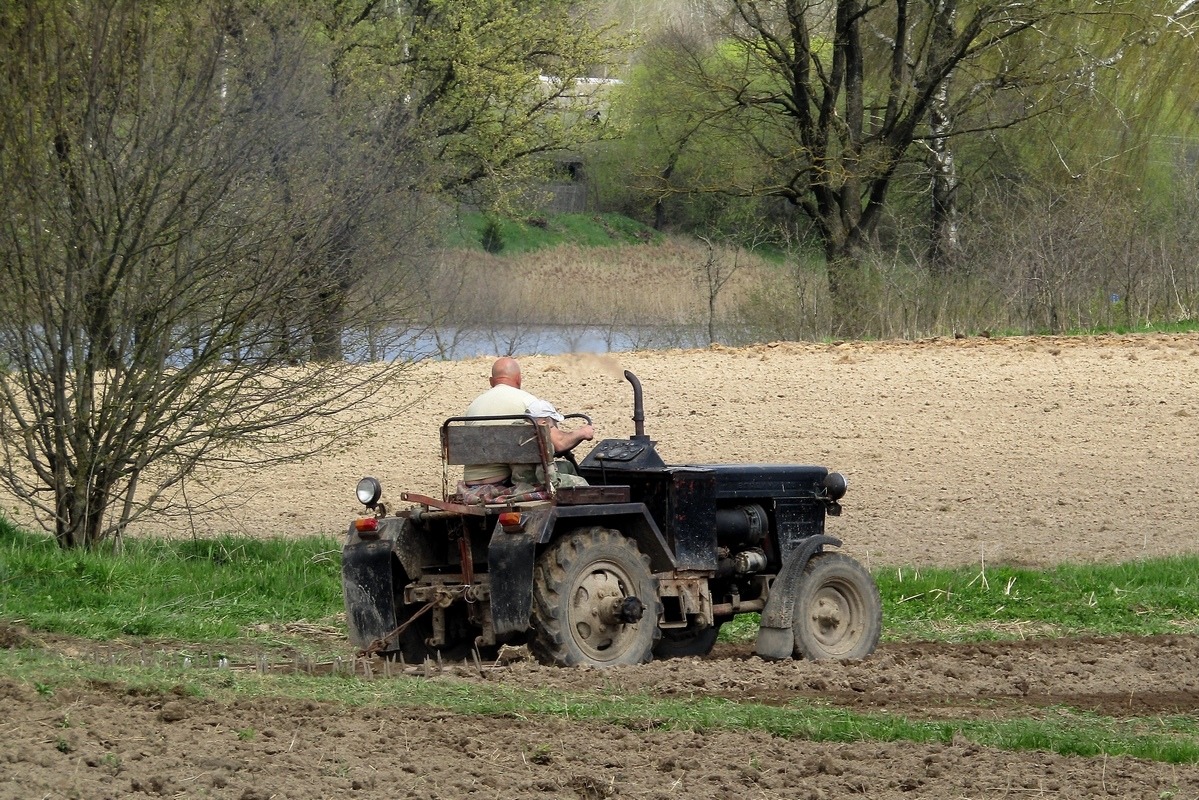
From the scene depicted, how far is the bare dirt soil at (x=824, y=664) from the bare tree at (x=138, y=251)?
2582 mm

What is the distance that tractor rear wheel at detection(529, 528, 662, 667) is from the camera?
8.17 metres

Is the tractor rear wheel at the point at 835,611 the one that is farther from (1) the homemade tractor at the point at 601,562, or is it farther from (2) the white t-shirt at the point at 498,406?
(2) the white t-shirt at the point at 498,406

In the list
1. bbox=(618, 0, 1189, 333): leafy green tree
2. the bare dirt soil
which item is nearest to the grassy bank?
the bare dirt soil

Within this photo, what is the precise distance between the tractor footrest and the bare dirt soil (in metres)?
0.97

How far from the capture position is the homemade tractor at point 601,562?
322 inches

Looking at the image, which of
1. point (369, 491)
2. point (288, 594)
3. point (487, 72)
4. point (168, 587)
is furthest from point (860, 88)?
point (369, 491)

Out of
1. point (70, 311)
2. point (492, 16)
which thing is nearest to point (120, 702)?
point (70, 311)

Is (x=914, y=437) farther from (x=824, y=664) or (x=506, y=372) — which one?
(x=506, y=372)

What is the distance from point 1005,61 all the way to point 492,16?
9.31 m

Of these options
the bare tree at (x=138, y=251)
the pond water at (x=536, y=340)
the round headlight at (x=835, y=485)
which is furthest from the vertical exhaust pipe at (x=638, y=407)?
the bare tree at (x=138, y=251)

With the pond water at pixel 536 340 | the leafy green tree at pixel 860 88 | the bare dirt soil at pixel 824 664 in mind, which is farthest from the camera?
the leafy green tree at pixel 860 88

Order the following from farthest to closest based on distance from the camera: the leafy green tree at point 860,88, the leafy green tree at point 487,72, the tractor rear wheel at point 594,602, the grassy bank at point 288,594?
the leafy green tree at point 860,88
the leafy green tree at point 487,72
the grassy bank at point 288,594
the tractor rear wheel at point 594,602

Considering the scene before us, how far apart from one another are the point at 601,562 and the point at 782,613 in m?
1.42

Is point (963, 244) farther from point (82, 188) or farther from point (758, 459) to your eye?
point (82, 188)
